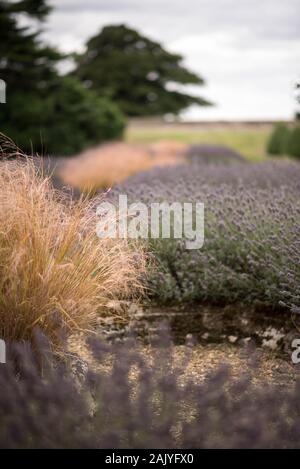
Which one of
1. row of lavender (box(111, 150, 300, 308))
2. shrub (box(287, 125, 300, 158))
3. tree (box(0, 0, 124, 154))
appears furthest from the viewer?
shrub (box(287, 125, 300, 158))

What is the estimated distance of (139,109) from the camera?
33406 millimetres

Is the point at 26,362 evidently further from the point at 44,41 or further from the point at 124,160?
the point at 44,41

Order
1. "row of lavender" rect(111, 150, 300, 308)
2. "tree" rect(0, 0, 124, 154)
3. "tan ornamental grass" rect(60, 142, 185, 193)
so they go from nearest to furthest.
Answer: "row of lavender" rect(111, 150, 300, 308) → "tan ornamental grass" rect(60, 142, 185, 193) → "tree" rect(0, 0, 124, 154)

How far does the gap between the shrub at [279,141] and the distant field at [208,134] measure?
2.01 m

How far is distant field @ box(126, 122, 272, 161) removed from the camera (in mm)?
26703

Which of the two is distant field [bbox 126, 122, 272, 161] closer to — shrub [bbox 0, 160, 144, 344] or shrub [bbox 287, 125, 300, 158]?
shrub [bbox 287, 125, 300, 158]

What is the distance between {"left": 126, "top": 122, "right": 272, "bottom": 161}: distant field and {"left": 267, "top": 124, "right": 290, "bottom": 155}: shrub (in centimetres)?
201

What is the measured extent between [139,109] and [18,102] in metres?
15.1

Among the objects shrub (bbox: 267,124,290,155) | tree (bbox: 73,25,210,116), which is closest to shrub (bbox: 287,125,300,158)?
shrub (bbox: 267,124,290,155)

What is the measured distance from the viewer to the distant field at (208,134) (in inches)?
1051

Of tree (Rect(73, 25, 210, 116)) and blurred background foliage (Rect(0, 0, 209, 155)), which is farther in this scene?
tree (Rect(73, 25, 210, 116))

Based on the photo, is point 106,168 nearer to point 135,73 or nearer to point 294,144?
point 294,144

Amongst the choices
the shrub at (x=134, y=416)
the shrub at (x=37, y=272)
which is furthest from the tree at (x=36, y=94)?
the shrub at (x=134, y=416)
